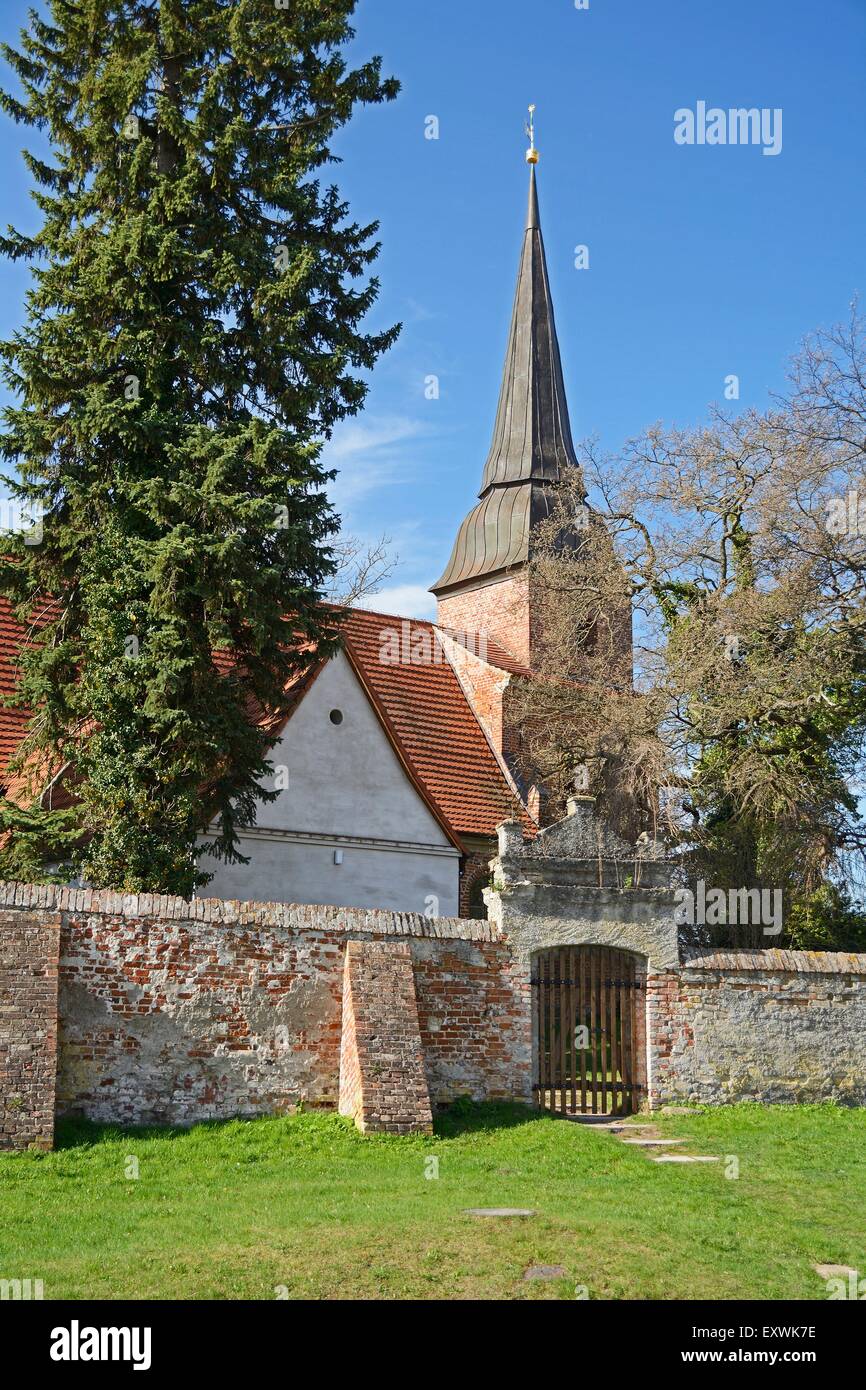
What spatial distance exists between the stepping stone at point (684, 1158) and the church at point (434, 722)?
567cm

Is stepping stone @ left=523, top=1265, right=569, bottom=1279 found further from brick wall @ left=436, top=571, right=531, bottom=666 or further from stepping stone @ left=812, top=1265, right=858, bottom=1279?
brick wall @ left=436, top=571, right=531, bottom=666

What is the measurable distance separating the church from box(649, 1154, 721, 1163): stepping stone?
18.6 feet

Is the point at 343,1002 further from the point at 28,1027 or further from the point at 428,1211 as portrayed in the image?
the point at 428,1211

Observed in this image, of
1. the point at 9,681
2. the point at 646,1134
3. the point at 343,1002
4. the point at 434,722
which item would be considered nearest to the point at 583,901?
the point at 646,1134

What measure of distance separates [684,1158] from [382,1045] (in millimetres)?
3021

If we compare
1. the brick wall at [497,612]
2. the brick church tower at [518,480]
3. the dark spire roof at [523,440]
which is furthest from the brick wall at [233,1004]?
the dark spire roof at [523,440]

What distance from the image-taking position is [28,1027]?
11141mm

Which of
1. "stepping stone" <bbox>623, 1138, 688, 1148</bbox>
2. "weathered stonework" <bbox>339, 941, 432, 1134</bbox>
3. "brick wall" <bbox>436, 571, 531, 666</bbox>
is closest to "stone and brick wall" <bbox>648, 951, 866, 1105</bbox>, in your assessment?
"stepping stone" <bbox>623, 1138, 688, 1148</bbox>

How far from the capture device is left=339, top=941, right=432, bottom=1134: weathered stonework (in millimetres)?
12164

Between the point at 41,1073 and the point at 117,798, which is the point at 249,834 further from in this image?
the point at 41,1073

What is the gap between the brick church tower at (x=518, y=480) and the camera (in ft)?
97.7

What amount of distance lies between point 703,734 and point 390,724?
15.8 feet
